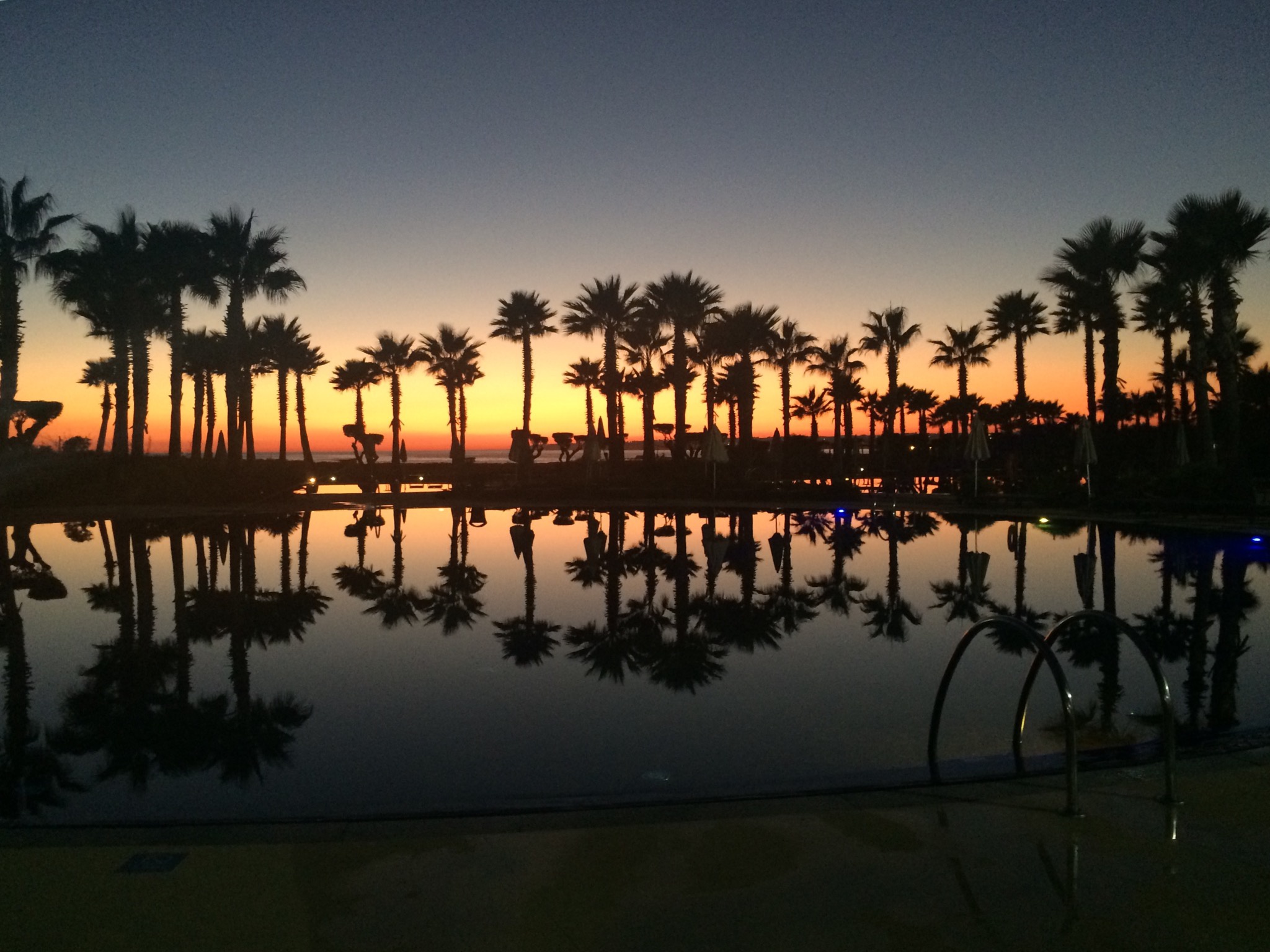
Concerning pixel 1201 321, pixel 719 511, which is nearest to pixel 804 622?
pixel 719 511

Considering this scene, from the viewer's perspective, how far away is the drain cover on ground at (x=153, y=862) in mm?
4047

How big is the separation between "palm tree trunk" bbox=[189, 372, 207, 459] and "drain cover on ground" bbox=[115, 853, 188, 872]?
1742 inches

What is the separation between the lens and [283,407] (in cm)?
6066

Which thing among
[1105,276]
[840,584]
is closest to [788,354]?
[1105,276]

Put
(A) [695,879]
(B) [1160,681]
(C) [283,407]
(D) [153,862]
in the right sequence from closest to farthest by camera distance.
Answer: (A) [695,879]
(D) [153,862]
(B) [1160,681]
(C) [283,407]

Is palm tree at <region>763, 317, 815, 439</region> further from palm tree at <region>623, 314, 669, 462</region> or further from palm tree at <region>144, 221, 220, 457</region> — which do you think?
palm tree at <region>144, 221, 220, 457</region>

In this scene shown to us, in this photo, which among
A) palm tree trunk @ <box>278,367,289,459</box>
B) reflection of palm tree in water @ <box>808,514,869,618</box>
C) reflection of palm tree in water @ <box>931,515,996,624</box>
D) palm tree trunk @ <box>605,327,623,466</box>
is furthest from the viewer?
palm tree trunk @ <box>278,367,289,459</box>

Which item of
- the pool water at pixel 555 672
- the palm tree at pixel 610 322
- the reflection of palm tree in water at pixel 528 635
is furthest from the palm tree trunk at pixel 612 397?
the reflection of palm tree in water at pixel 528 635

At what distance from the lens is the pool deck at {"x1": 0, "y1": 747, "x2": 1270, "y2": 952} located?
3.48m

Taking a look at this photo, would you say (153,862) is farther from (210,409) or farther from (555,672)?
(210,409)

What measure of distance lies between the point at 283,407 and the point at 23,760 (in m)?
58.2

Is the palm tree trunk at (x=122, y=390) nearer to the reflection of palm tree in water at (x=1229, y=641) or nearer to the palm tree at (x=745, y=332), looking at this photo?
the palm tree at (x=745, y=332)

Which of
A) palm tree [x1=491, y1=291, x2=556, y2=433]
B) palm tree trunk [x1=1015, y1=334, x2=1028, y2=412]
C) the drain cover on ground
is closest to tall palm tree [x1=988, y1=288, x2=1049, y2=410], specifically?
palm tree trunk [x1=1015, y1=334, x2=1028, y2=412]

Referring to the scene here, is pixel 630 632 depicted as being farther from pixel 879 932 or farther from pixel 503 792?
pixel 879 932
